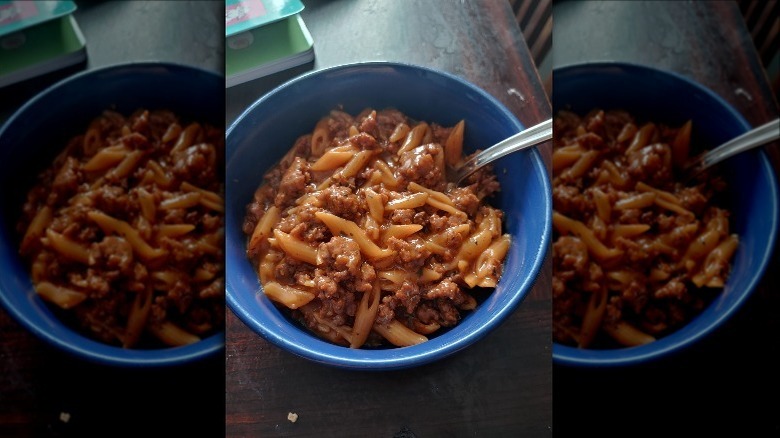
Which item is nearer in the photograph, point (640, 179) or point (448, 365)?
point (448, 365)

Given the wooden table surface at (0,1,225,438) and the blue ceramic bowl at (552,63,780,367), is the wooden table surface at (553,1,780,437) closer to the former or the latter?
the blue ceramic bowl at (552,63,780,367)

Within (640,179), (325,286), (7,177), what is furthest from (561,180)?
(7,177)

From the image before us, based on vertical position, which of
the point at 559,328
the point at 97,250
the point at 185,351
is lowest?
the point at 559,328

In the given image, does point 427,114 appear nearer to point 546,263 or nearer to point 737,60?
point 546,263

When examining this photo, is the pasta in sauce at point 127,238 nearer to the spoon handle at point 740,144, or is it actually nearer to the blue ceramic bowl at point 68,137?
the blue ceramic bowl at point 68,137

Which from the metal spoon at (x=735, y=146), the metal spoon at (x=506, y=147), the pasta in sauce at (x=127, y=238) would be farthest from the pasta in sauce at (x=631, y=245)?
the pasta in sauce at (x=127, y=238)

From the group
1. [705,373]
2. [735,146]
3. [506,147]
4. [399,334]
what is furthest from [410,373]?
[735,146]

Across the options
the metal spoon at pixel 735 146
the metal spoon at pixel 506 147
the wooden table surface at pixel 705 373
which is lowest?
the wooden table surface at pixel 705 373
